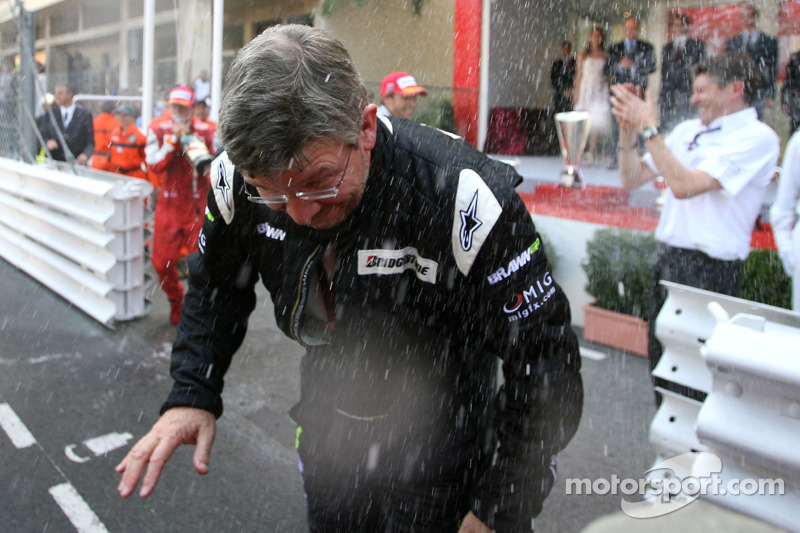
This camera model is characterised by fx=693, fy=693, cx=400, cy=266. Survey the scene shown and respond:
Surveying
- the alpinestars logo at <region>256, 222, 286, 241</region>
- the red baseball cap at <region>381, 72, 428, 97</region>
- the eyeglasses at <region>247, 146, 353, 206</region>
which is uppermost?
the red baseball cap at <region>381, 72, 428, 97</region>

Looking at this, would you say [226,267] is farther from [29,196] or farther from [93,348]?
[29,196]

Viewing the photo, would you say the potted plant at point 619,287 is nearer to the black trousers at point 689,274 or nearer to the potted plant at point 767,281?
the potted plant at point 767,281

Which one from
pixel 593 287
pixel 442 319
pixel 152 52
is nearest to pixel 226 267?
pixel 442 319

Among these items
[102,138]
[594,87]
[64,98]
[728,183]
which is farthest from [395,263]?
[64,98]

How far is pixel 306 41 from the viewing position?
1.63 m

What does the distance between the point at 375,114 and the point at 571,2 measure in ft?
43.4

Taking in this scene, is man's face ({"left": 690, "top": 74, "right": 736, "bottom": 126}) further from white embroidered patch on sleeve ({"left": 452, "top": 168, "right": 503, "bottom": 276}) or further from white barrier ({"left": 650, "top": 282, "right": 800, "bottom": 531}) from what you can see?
white embroidered patch on sleeve ({"left": 452, "top": 168, "right": 503, "bottom": 276})

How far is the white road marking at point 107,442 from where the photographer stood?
157 inches

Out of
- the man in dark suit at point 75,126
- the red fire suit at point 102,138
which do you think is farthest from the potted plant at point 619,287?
the man in dark suit at point 75,126

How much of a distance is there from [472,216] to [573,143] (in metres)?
7.06

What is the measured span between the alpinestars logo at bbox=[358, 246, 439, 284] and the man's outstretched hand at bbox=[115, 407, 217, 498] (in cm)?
74

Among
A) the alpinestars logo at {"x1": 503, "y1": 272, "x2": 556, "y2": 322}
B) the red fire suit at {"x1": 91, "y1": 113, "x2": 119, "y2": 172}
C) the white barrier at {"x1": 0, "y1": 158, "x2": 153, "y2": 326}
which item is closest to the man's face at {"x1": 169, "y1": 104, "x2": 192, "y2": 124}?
the white barrier at {"x1": 0, "y1": 158, "x2": 153, "y2": 326}

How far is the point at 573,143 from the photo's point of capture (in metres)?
8.39

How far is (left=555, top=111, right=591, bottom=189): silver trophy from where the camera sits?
8.08 m
